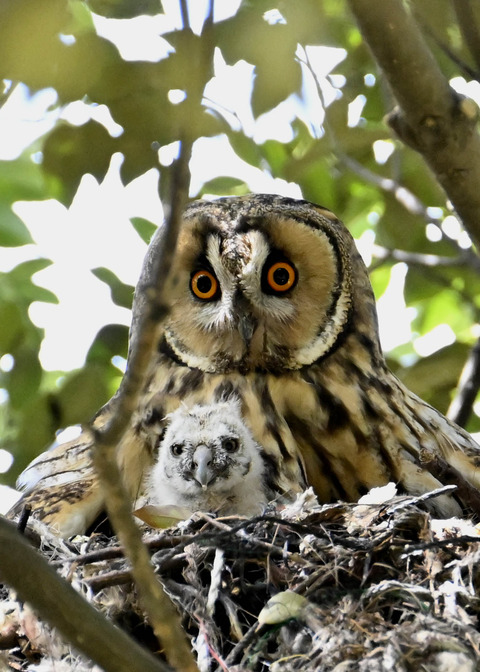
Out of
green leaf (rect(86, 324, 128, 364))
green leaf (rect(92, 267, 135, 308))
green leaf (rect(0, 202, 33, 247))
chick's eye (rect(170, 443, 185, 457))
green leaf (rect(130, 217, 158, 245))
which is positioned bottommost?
chick's eye (rect(170, 443, 185, 457))

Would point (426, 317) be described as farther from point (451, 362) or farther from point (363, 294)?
point (363, 294)

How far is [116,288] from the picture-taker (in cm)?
398

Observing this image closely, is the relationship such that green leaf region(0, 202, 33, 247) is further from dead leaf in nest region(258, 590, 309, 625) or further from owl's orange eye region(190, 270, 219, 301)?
dead leaf in nest region(258, 590, 309, 625)

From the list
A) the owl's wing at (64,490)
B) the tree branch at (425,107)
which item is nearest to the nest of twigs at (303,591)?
the owl's wing at (64,490)

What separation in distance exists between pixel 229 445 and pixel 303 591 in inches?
37.4

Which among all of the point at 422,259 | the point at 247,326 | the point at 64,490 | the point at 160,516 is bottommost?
the point at 160,516

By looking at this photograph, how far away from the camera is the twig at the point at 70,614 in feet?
4.63

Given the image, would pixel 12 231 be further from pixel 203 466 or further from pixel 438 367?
pixel 438 367

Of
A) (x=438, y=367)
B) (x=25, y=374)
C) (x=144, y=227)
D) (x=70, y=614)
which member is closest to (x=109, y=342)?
(x=25, y=374)

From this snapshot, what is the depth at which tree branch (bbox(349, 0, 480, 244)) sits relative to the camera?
2543 millimetres

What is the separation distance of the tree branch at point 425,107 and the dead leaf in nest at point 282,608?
1.36 metres

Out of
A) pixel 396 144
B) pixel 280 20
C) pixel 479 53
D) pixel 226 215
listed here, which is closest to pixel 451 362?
pixel 396 144

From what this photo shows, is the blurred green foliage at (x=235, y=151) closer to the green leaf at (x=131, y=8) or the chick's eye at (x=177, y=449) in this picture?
the green leaf at (x=131, y=8)

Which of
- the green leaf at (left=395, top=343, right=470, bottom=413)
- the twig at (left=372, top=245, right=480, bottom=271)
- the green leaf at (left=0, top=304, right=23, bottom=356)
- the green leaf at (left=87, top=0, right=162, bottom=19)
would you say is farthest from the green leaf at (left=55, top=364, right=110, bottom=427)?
the green leaf at (left=87, top=0, right=162, bottom=19)
